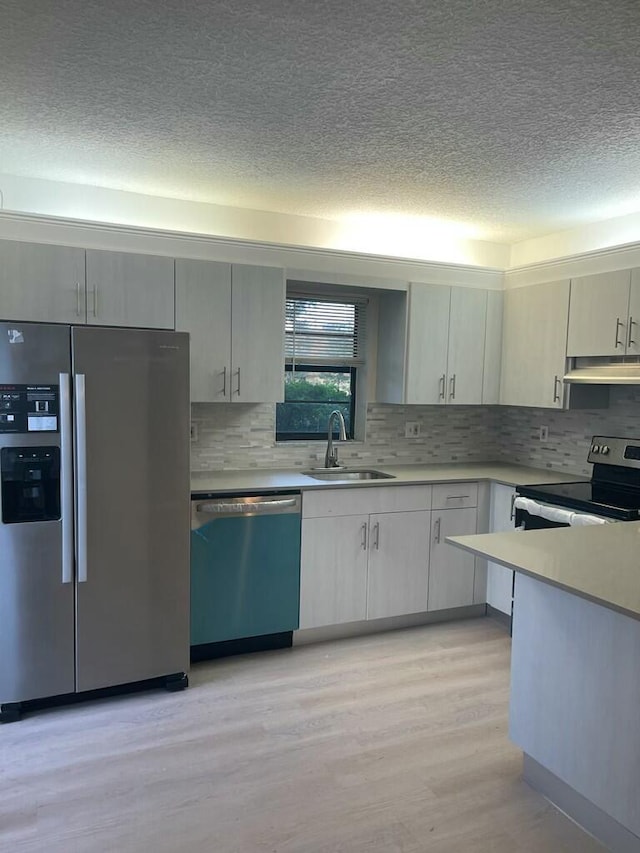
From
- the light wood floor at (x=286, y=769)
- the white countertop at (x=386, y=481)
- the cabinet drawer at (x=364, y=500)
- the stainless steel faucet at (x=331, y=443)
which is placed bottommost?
the light wood floor at (x=286, y=769)

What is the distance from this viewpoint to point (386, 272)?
12.8 ft

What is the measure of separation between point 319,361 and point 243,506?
4.20 ft

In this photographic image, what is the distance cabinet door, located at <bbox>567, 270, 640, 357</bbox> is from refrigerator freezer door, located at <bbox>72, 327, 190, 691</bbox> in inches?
89.7

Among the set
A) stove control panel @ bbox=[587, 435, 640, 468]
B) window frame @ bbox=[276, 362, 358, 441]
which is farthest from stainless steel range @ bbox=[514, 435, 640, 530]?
window frame @ bbox=[276, 362, 358, 441]

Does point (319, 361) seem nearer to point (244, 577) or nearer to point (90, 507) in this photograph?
point (244, 577)

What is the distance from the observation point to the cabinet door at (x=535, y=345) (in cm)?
377

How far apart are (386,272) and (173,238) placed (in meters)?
1.35

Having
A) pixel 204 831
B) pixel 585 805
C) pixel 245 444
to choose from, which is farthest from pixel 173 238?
pixel 585 805

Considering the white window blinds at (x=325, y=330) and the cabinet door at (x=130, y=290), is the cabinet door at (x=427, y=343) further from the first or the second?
the cabinet door at (x=130, y=290)

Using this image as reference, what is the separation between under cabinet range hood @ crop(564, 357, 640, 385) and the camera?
3.33 meters

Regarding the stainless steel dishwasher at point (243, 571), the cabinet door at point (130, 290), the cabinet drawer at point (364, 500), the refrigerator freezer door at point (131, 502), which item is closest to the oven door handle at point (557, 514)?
the cabinet drawer at point (364, 500)

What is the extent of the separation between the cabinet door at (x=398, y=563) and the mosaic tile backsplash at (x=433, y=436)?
656 mm

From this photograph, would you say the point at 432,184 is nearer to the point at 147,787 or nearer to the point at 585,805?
the point at 585,805

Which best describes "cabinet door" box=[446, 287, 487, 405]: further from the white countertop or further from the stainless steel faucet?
the stainless steel faucet
